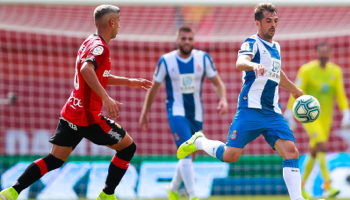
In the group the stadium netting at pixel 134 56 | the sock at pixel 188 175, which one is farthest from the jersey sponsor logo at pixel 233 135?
the stadium netting at pixel 134 56

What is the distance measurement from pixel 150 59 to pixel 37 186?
5568mm

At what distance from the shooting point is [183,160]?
7004 millimetres

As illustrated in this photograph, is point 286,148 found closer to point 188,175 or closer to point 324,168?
point 188,175

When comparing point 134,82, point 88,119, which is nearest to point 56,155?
point 88,119

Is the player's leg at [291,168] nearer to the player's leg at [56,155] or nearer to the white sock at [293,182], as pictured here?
the white sock at [293,182]

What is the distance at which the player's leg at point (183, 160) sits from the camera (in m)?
6.90

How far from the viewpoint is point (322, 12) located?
507 inches

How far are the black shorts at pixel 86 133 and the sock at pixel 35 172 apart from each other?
0.62ft

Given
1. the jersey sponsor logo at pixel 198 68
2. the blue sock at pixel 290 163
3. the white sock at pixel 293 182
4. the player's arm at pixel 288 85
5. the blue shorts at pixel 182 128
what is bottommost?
the white sock at pixel 293 182

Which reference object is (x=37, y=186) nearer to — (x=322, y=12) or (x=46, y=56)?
(x=46, y=56)

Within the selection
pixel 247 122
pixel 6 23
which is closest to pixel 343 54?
pixel 6 23

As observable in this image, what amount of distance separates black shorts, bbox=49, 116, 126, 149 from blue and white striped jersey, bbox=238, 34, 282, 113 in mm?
1358

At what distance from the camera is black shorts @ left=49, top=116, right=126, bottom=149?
18.2 feet

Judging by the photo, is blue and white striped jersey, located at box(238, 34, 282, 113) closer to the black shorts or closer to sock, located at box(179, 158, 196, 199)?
the black shorts
